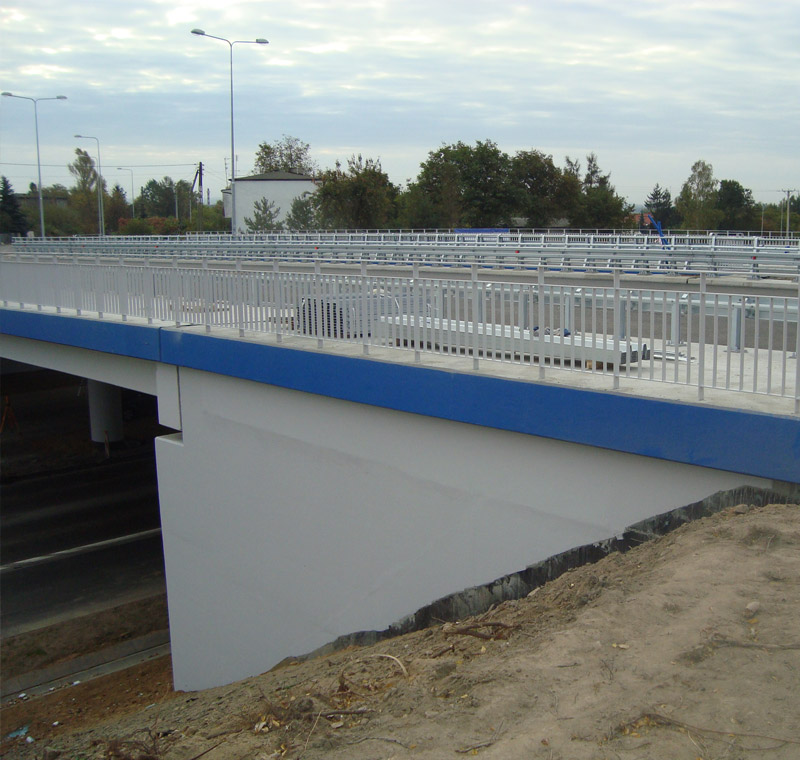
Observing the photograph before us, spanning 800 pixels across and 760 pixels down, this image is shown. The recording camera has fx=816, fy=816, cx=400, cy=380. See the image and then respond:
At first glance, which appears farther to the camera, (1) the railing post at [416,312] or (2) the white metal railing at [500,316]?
(1) the railing post at [416,312]

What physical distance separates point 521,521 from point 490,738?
332 centimetres

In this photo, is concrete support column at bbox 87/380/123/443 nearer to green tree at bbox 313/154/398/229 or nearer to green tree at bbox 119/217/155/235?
green tree at bbox 313/154/398/229

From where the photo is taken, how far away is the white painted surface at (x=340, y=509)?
697 centimetres

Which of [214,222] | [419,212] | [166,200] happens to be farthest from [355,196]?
[166,200]

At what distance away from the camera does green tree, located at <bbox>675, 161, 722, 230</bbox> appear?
2481 inches

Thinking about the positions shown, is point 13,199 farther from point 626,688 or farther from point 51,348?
point 626,688

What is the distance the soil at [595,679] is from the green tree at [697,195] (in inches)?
2380

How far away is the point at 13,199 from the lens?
292ft

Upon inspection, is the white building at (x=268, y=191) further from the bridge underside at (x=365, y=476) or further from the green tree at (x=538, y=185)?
the bridge underside at (x=365, y=476)

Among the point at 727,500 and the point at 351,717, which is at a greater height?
the point at 727,500

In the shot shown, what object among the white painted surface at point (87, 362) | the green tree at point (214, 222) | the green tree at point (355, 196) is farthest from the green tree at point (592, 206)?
the white painted surface at point (87, 362)

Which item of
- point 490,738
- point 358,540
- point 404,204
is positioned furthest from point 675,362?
point 404,204

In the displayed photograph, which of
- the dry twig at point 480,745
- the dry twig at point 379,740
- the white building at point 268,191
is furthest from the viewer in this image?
the white building at point 268,191

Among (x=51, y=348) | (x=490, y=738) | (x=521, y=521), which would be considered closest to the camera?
(x=490, y=738)
